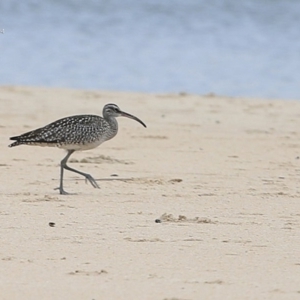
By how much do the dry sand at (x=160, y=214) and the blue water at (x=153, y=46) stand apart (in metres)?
6.08

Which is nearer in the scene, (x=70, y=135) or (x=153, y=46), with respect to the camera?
(x=70, y=135)

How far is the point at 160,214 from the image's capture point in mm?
9156

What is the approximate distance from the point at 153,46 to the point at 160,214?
2035 centimetres

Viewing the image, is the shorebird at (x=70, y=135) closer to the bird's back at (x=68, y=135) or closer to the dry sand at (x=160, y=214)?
the bird's back at (x=68, y=135)

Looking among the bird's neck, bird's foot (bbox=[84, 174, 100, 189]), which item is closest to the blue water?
the bird's neck

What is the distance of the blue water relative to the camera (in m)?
22.8

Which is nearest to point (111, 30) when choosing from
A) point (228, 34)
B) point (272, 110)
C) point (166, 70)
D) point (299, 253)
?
point (228, 34)

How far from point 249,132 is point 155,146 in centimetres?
199

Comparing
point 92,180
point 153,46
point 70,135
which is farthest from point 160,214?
point 153,46

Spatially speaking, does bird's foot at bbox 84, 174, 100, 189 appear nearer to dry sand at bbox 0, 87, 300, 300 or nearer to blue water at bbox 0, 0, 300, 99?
dry sand at bbox 0, 87, 300, 300

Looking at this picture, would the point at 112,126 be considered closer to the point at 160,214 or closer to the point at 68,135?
the point at 68,135

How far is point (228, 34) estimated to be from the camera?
108ft

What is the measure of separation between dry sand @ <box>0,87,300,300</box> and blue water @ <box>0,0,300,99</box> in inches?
239

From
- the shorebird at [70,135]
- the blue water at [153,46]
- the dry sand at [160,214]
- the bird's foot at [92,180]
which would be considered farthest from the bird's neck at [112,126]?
the blue water at [153,46]
